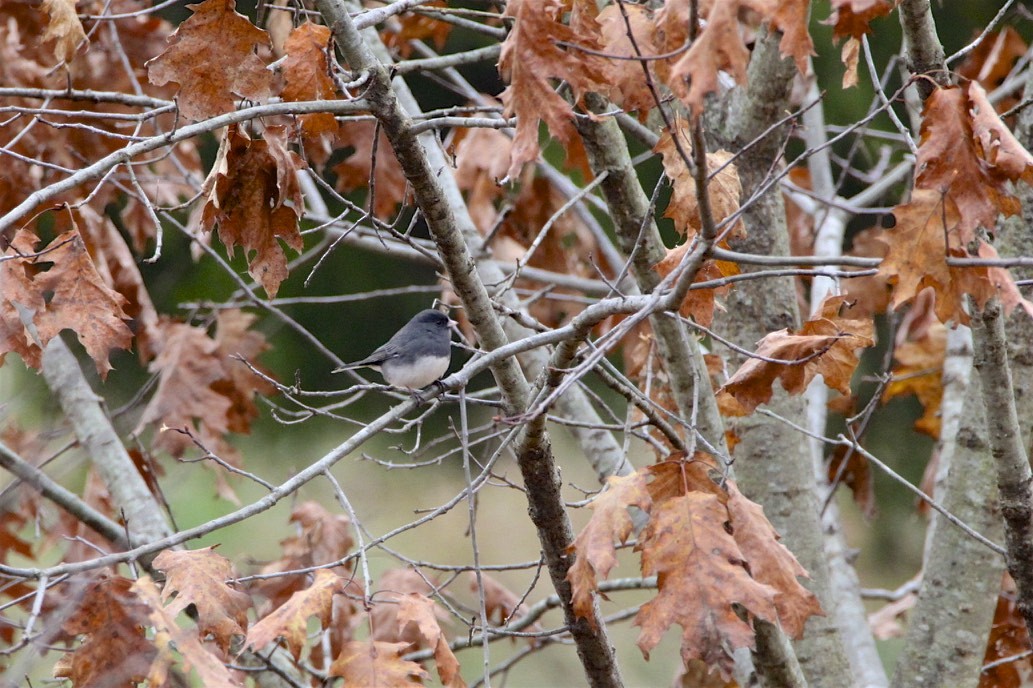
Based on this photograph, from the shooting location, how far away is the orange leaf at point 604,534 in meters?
1.52

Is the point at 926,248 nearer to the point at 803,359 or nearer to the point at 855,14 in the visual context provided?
the point at 803,359

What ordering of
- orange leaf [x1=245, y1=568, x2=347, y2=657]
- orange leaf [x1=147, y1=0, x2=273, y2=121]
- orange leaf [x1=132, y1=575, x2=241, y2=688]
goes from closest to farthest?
orange leaf [x1=132, y1=575, x2=241, y2=688] → orange leaf [x1=245, y1=568, x2=347, y2=657] → orange leaf [x1=147, y1=0, x2=273, y2=121]

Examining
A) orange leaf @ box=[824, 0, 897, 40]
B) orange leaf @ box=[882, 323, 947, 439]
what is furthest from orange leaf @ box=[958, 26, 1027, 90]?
orange leaf @ box=[824, 0, 897, 40]

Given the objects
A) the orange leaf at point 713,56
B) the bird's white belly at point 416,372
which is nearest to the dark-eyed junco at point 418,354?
the bird's white belly at point 416,372

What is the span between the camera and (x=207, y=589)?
5.55ft

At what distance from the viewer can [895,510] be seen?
20.8ft

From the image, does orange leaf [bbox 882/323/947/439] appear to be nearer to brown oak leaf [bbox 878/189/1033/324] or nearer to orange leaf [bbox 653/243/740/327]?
orange leaf [bbox 653/243/740/327]

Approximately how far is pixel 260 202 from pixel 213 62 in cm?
27

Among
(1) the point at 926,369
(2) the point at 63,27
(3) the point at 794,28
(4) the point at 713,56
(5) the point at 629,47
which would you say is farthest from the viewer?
(1) the point at 926,369

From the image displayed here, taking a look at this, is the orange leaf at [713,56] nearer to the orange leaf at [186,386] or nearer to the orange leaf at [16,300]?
the orange leaf at [16,300]

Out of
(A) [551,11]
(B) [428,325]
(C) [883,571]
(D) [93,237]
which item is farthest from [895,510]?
(A) [551,11]

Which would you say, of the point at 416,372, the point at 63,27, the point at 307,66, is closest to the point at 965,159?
the point at 307,66

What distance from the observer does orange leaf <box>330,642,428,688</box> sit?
5.29ft

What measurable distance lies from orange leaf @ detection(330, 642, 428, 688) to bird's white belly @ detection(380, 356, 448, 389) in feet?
5.35
